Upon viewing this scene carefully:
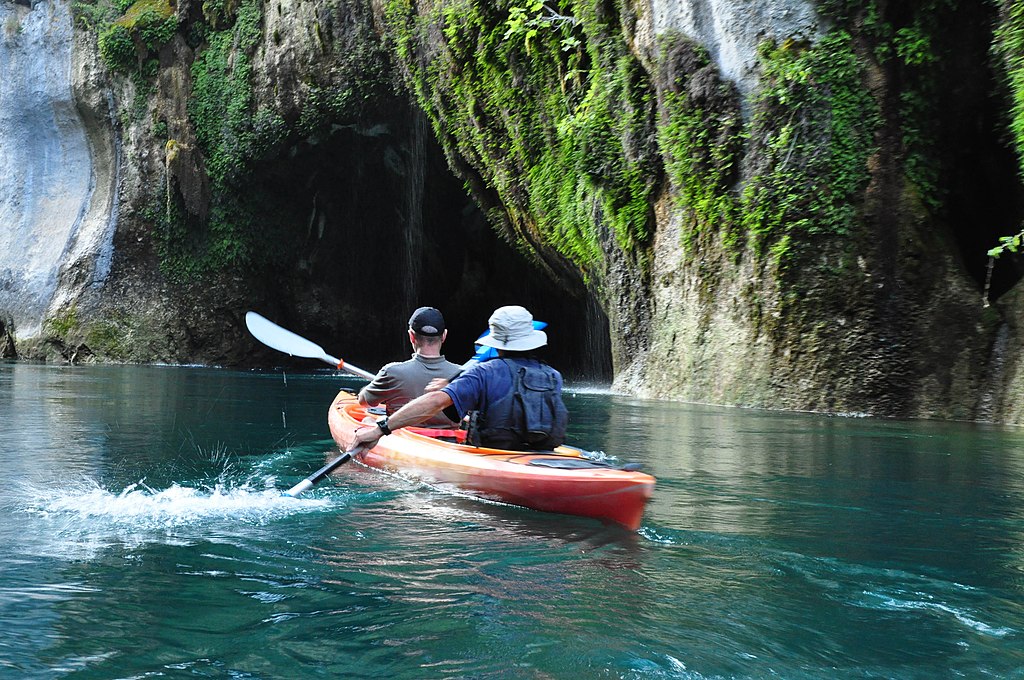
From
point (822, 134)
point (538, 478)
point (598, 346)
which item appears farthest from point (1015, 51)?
point (598, 346)

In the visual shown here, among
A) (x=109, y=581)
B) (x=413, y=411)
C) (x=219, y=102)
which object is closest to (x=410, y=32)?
(x=219, y=102)

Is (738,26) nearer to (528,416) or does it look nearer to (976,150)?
(976,150)

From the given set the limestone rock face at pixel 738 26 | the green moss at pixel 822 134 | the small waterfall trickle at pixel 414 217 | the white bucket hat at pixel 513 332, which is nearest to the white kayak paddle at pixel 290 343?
the white bucket hat at pixel 513 332

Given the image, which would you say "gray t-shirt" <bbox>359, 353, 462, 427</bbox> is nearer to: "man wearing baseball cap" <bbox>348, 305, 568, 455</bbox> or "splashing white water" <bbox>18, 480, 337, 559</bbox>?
"splashing white water" <bbox>18, 480, 337, 559</bbox>

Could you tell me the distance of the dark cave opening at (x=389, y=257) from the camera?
2502 cm

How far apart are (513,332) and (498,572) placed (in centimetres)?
164

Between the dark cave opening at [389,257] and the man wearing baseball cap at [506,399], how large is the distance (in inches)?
728

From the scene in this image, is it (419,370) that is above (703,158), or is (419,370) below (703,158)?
below

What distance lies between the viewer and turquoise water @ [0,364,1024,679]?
10.1ft

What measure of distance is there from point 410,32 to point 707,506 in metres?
15.8

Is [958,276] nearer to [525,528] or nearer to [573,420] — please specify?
[573,420]

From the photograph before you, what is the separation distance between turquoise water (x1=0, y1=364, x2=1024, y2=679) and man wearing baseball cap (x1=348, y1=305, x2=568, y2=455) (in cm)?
45

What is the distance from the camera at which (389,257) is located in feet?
89.6

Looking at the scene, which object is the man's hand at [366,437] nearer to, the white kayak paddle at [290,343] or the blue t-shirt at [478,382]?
the blue t-shirt at [478,382]
